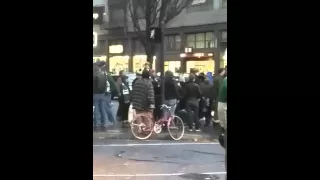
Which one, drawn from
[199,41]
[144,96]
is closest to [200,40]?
[199,41]

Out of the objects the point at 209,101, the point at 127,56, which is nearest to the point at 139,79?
the point at 127,56

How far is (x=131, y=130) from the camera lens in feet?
14.4

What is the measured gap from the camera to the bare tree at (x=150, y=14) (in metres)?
4.59

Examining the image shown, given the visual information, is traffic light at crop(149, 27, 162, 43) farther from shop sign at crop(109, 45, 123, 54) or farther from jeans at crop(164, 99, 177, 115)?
shop sign at crop(109, 45, 123, 54)

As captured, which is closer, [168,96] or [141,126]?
[141,126]

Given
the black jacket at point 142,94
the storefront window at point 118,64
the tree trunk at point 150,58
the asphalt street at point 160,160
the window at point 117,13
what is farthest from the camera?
the tree trunk at point 150,58

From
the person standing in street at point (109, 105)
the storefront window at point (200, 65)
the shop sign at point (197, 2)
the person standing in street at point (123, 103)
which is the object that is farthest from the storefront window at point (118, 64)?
the shop sign at point (197, 2)

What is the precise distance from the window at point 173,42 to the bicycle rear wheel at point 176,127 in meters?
0.77

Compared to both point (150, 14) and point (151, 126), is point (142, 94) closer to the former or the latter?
point (151, 126)

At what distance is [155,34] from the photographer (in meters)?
4.80

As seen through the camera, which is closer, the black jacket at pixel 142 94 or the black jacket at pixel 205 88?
the black jacket at pixel 142 94

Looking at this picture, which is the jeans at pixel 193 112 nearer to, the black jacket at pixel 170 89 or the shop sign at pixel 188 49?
the black jacket at pixel 170 89

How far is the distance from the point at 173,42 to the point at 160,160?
1.75 meters
